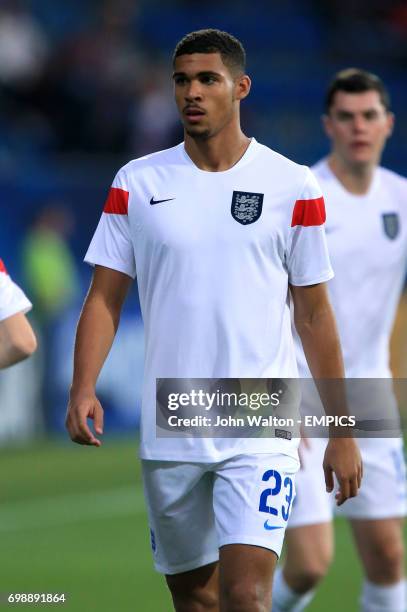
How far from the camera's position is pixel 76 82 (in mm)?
18047

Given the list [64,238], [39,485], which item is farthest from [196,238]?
[64,238]

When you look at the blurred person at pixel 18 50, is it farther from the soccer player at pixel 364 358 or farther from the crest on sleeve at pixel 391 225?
the crest on sleeve at pixel 391 225

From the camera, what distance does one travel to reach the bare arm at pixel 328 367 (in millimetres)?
5574

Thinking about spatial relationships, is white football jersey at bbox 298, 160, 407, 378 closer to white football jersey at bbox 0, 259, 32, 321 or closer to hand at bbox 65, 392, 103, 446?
white football jersey at bbox 0, 259, 32, 321

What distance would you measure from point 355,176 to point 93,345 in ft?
8.62

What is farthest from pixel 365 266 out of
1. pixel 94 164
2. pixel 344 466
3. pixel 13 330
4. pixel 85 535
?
pixel 94 164

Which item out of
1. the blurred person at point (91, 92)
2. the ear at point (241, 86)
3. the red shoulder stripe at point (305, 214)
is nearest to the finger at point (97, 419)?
the red shoulder stripe at point (305, 214)

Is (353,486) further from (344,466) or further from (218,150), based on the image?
(218,150)

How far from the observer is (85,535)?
441 inches

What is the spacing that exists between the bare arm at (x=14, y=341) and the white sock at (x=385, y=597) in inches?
101

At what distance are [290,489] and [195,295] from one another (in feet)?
2.60

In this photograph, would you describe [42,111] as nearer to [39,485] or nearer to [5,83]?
[5,83]

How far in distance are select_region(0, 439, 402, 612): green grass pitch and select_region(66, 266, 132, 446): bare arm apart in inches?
122

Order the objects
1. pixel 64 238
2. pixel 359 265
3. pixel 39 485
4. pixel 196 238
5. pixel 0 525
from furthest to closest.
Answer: pixel 64 238
pixel 39 485
pixel 0 525
pixel 359 265
pixel 196 238
